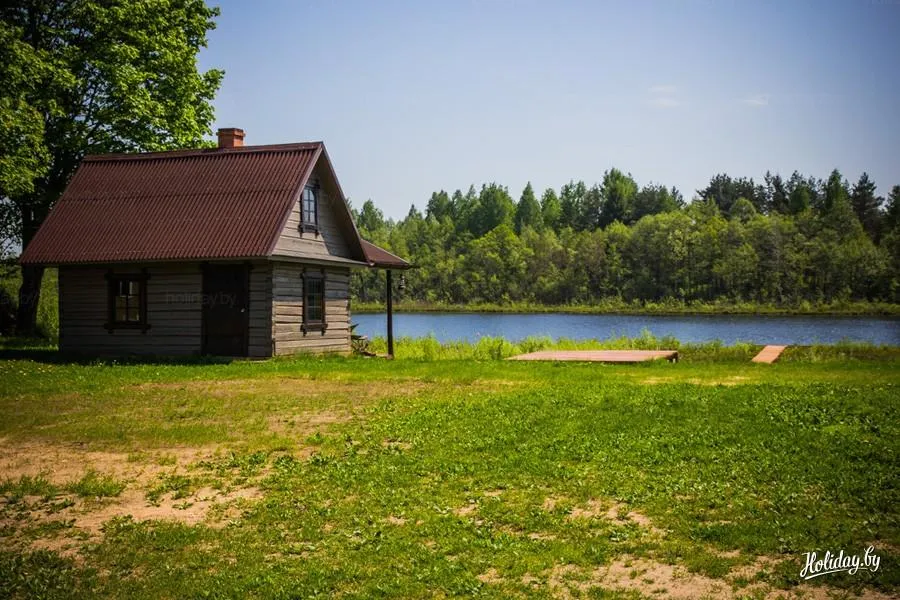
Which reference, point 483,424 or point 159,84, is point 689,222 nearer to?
point 159,84

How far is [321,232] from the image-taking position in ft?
93.4

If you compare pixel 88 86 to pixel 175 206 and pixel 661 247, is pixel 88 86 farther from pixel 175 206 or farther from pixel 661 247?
pixel 661 247

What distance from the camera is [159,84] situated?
111 feet

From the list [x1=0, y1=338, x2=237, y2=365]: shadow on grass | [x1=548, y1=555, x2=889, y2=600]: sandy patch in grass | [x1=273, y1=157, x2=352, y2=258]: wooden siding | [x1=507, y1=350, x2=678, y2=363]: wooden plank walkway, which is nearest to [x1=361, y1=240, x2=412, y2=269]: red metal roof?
[x1=273, y1=157, x2=352, y2=258]: wooden siding

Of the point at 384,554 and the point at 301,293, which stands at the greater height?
the point at 301,293

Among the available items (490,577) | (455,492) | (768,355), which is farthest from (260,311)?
(490,577)

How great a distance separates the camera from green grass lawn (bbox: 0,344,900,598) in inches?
277

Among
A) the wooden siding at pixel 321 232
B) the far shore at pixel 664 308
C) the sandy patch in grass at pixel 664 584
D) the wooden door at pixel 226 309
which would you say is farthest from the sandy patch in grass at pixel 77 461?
the far shore at pixel 664 308

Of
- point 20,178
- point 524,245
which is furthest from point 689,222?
point 20,178

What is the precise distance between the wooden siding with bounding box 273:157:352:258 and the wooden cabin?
0.04 metres

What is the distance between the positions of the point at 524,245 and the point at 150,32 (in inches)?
3483

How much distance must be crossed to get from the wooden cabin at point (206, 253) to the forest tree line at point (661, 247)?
244 feet

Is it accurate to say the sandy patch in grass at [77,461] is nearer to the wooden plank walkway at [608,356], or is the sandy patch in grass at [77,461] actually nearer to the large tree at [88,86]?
the wooden plank walkway at [608,356]

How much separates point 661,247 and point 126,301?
8512 cm
